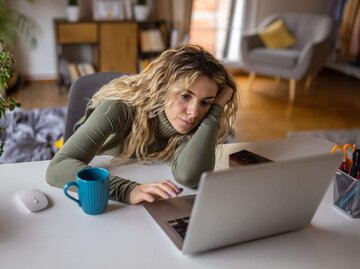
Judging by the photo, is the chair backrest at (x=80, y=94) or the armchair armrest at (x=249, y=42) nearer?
the chair backrest at (x=80, y=94)

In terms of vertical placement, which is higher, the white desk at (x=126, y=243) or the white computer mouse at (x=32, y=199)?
the white computer mouse at (x=32, y=199)

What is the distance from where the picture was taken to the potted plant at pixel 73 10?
4289mm

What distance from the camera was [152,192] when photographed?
1.07 m

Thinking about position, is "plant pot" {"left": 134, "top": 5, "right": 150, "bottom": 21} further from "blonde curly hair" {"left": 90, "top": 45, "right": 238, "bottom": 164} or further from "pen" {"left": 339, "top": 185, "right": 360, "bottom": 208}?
"pen" {"left": 339, "top": 185, "right": 360, "bottom": 208}

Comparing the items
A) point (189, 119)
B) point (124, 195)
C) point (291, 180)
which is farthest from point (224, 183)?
point (189, 119)

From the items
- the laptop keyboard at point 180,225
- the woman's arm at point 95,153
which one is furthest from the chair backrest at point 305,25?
the laptop keyboard at point 180,225

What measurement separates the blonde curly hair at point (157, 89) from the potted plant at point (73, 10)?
3.18 meters

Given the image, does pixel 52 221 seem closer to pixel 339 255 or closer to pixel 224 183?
pixel 224 183

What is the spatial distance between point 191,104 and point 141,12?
349 cm

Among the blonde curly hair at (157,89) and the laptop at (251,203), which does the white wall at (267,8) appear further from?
the laptop at (251,203)

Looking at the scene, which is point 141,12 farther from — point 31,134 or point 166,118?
point 166,118

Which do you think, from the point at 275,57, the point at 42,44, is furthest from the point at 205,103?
the point at 42,44

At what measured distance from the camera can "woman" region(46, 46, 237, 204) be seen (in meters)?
1.23

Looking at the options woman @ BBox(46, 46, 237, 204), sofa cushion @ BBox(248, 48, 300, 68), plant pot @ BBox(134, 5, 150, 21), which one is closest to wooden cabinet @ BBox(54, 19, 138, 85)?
plant pot @ BBox(134, 5, 150, 21)
